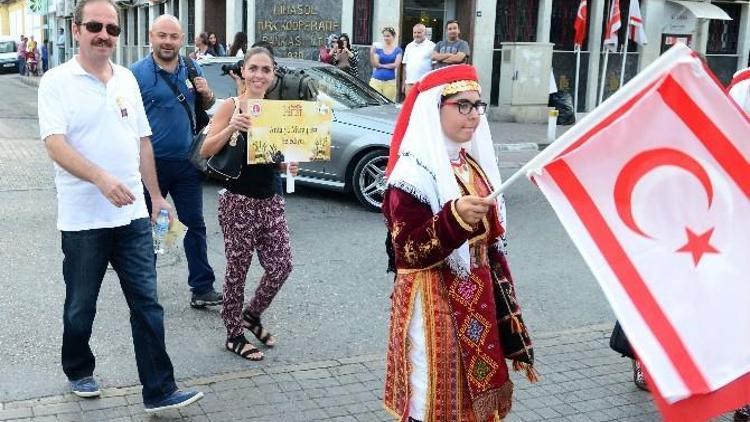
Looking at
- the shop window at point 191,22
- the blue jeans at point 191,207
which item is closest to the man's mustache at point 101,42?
the blue jeans at point 191,207

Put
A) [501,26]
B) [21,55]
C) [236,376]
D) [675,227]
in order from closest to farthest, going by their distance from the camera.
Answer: [675,227] → [236,376] → [501,26] → [21,55]

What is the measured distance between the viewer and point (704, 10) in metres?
23.2

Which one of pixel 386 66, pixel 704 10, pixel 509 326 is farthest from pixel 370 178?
pixel 704 10

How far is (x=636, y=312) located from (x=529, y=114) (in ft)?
57.7

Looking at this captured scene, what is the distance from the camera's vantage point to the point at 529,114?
64.5 feet

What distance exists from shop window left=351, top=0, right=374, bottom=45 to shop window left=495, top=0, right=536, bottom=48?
3.33 meters

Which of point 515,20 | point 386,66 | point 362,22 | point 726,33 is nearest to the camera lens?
point 386,66

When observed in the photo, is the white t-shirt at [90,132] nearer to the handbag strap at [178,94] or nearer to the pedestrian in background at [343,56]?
Answer: the handbag strap at [178,94]

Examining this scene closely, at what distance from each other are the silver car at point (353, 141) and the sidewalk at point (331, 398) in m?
4.55

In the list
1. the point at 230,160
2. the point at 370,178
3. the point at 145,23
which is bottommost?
the point at 370,178

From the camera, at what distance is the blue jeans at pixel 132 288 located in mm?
4027

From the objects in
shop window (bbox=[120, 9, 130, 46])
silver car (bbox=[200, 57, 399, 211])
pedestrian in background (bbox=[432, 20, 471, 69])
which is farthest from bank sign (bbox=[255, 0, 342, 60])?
shop window (bbox=[120, 9, 130, 46])

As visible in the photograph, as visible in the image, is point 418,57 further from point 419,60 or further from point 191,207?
point 191,207

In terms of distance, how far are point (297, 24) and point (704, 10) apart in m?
11.3
